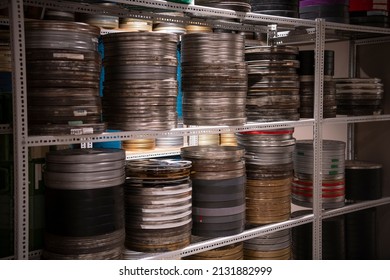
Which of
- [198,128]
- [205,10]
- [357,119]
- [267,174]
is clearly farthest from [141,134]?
[357,119]

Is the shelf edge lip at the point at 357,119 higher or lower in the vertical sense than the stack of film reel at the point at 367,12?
lower

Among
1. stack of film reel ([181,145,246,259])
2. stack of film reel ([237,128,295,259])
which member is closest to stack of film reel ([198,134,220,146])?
stack of film reel ([237,128,295,259])

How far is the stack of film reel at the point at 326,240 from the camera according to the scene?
398cm

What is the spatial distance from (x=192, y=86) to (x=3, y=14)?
1203 millimetres

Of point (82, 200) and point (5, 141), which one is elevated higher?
point (5, 141)

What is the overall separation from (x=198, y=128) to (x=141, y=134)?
1.31 feet

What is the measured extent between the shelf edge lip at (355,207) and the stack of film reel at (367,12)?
4.62 ft

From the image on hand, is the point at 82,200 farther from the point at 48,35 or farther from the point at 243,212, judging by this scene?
the point at 243,212

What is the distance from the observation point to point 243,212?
322 centimetres

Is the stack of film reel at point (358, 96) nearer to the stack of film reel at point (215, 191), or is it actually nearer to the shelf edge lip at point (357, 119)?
the shelf edge lip at point (357, 119)

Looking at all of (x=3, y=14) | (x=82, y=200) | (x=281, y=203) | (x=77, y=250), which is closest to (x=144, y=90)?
(x=82, y=200)

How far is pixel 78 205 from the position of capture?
7.95 feet

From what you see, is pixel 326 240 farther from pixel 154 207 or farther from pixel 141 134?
pixel 141 134

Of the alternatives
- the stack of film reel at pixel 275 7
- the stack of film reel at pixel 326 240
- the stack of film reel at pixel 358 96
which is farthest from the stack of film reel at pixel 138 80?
the stack of film reel at pixel 358 96
